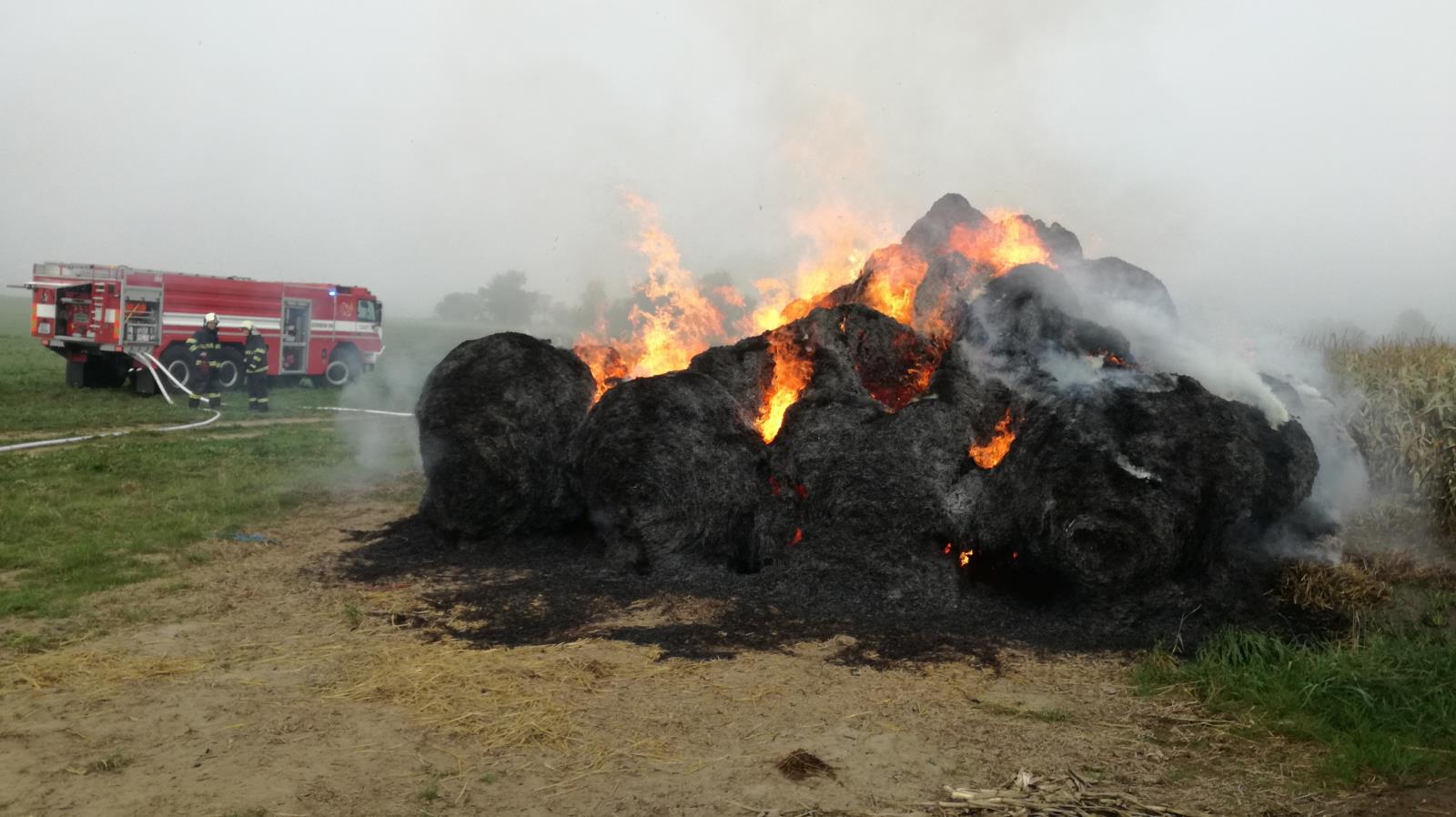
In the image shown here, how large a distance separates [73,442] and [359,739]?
46.6ft

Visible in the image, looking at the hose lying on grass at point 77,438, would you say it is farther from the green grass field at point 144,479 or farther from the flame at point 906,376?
the flame at point 906,376

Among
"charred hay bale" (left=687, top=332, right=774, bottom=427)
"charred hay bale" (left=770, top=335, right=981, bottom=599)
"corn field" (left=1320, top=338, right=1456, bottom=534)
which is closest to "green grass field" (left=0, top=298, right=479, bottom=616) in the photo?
"charred hay bale" (left=687, top=332, right=774, bottom=427)

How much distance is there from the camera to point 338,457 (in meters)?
16.0

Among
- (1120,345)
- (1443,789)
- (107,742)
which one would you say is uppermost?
(1120,345)

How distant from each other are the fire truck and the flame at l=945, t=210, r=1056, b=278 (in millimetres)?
20929

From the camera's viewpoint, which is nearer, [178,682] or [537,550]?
[178,682]

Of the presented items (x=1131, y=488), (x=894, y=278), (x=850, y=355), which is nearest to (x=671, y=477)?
(x=850, y=355)

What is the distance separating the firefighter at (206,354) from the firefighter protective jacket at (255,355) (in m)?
1.02

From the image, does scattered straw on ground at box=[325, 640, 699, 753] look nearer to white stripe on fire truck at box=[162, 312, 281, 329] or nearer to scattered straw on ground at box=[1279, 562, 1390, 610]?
scattered straw on ground at box=[1279, 562, 1390, 610]

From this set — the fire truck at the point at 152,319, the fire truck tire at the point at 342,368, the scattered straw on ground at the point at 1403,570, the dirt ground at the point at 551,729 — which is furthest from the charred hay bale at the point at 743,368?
the fire truck tire at the point at 342,368

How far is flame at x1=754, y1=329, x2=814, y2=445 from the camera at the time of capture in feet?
34.5

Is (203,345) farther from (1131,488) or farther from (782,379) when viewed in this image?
(1131,488)

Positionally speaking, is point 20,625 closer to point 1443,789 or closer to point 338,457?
point 338,457

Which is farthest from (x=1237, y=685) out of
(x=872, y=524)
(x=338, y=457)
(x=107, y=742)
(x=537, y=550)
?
(x=338, y=457)
